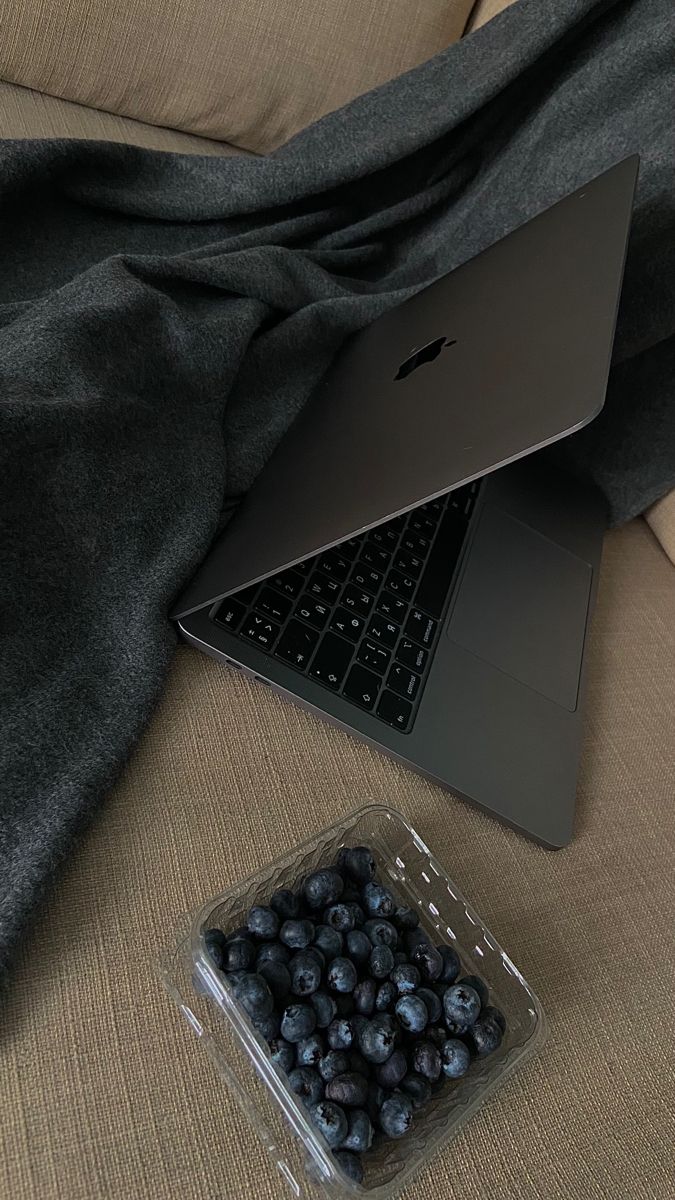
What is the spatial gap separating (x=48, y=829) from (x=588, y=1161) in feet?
1.01

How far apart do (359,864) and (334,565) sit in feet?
0.70

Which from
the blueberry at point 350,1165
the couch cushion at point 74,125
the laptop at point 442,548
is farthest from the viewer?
the couch cushion at point 74,125

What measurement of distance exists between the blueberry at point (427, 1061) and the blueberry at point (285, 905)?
0.08 meters

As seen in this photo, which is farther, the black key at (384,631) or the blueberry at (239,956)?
the black key at (384,631)

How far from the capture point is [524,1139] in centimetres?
41

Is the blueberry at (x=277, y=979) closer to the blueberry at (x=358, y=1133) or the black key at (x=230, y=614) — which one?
the blueberry at (x=358, y=1133)

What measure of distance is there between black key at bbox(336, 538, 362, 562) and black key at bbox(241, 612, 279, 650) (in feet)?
0.31

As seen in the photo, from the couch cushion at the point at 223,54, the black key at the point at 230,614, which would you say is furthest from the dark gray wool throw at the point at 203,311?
the couch cushion at the point at 223,54

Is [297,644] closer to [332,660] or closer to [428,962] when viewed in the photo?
[332,660]

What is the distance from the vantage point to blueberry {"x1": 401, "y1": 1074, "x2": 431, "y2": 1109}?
1.21 feet

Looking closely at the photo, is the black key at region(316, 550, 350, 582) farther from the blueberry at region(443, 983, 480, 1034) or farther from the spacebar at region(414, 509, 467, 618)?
the blueberry at region(443, 983, 480, 1034)

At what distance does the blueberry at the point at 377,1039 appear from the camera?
1.20 feet

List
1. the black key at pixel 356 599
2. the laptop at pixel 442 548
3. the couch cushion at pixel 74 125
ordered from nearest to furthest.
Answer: the laptop at pixel 442 548
the black key at pixel 356 599
the couch cushion at pixel 74 125

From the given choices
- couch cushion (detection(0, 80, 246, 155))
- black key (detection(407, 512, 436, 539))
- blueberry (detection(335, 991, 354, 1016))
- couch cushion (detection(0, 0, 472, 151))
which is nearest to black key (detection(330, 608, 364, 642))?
black key (detection(407, 512, 436, 539))
